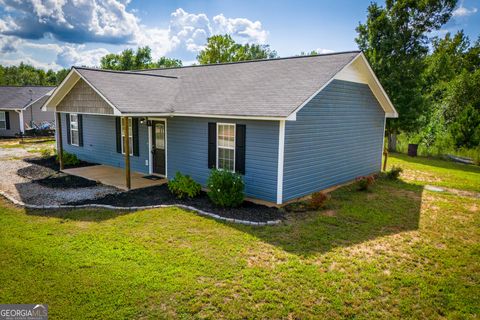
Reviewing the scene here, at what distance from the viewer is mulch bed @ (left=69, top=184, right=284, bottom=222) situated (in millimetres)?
8586

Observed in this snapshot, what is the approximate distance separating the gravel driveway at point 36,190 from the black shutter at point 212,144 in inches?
127

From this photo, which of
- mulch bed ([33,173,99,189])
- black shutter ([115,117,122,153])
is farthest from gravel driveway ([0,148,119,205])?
black shutter ([115,117,122,153])

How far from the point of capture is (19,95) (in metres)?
28.1

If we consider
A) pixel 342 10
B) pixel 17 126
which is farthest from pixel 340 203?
pixel 17 126

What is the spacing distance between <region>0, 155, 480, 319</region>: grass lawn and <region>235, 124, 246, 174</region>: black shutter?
7.81 feet

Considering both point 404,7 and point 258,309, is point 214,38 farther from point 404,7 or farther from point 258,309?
point 258,309

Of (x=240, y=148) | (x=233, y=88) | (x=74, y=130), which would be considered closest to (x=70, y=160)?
(x=74, y=130)

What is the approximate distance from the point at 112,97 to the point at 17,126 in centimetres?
2138

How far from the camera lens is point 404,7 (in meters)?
20.4

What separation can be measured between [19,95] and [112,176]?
69.9ft

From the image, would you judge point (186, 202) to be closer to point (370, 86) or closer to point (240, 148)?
point (240, 148)

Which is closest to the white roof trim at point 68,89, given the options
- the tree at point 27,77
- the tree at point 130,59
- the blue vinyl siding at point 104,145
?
the blue vinyl siding at point 104,145

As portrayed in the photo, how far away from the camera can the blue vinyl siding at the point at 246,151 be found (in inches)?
373

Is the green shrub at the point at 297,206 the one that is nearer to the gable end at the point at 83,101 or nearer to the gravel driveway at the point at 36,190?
the gravel driveway at the point at 36,190
